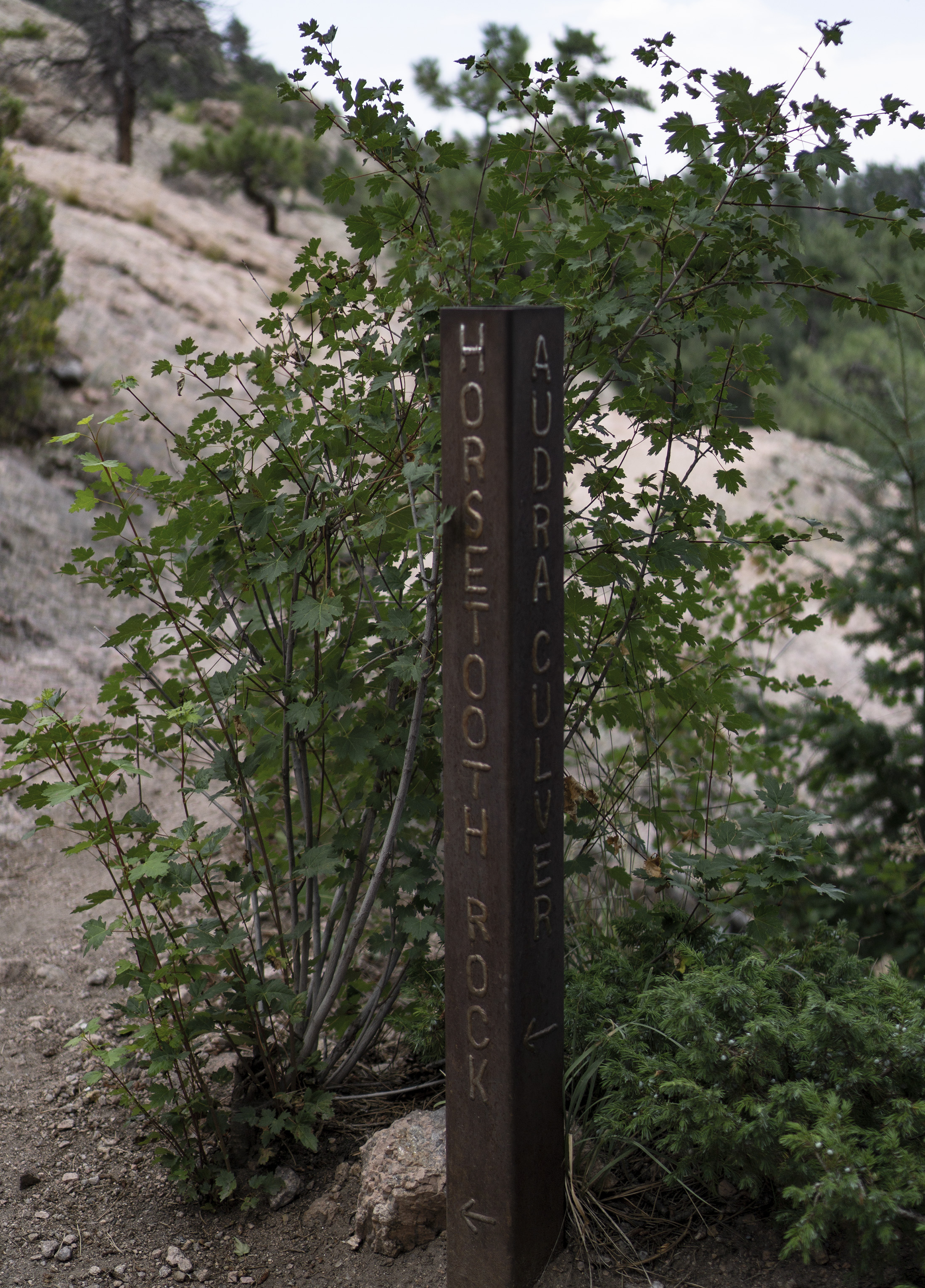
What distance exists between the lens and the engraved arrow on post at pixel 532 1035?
2.06 m

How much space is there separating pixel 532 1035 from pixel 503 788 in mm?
524

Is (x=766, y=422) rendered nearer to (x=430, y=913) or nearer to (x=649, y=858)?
(x=649, y=858)

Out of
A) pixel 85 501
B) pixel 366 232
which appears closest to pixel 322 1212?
pixel 85 501

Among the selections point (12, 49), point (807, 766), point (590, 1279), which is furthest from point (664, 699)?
point (12, 49)

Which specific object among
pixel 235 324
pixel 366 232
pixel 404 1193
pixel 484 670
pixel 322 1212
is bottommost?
pixel 322 1212

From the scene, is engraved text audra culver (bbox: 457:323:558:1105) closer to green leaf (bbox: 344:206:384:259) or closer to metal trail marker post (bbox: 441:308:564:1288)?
metal trail marker post (bbox: 441:308:564:1288)

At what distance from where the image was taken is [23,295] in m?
7.97

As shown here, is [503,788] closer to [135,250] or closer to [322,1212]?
[322,1212]

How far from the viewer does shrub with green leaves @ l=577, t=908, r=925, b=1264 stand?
1840mm

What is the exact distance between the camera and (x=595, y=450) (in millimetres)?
2422

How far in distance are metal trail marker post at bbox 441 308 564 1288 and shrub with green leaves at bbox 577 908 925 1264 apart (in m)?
0.24

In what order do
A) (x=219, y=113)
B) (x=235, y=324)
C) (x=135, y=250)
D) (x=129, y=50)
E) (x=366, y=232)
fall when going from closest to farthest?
1. (x=366, y=232)
2. (x=235, y=324)
3. (x=135, y=250)
4. (x=129, y=50)
5. (x=219, y=113)

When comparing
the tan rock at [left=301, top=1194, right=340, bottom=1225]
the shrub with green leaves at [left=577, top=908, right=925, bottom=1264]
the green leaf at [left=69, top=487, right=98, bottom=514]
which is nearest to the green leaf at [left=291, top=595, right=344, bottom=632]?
the green leaf at [left=69, top=487, right=98, bottom=514]

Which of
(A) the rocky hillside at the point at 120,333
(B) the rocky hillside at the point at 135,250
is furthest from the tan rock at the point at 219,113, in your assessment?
(A) the rocky hillside at the point at 120,333
